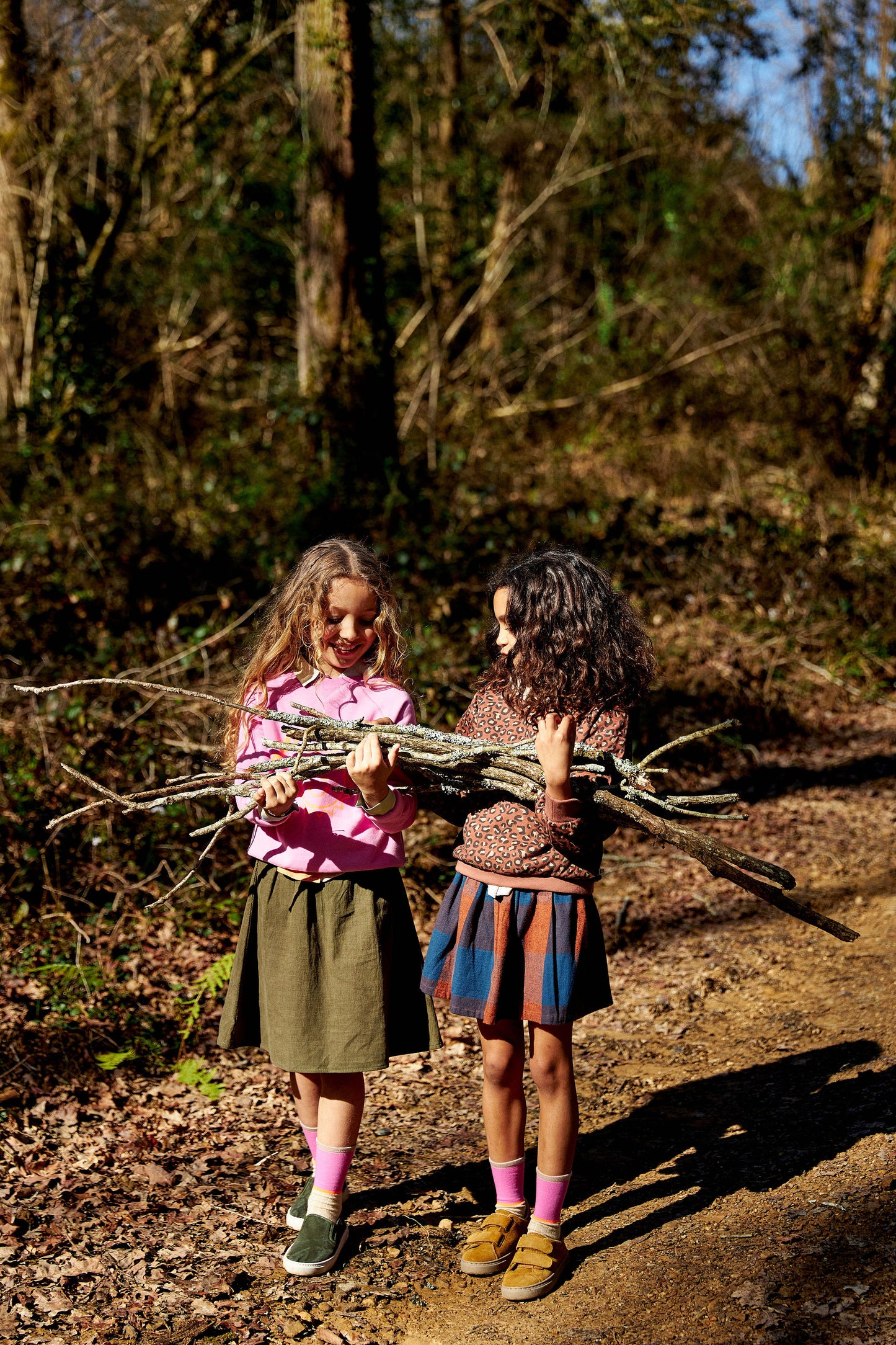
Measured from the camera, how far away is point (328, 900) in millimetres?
2898

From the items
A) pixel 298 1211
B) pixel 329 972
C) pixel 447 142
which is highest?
pixel 447 142

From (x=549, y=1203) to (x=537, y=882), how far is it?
2.69 feet

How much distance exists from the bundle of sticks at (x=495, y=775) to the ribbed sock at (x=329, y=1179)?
868 mm

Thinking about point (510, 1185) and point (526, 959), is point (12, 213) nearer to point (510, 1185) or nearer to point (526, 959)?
Answer: point (526, 959)

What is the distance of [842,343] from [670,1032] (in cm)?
828

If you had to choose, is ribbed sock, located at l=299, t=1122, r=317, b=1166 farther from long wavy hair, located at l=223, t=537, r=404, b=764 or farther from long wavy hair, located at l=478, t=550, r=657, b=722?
long wavy hair, located at l=478, t=550, r=657, b=722

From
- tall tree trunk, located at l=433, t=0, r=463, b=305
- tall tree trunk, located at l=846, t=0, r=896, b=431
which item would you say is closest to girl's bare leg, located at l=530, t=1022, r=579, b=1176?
tall tree trunk, located at l=846, t=0, r=896, b=431

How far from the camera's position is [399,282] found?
10750 mm

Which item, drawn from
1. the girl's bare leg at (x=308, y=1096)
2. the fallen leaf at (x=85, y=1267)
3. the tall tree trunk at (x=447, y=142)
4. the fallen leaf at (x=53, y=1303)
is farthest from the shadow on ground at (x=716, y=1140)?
the tall tree trunk at (x=447, y=142)

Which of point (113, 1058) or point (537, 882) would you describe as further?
point (113, 1058)

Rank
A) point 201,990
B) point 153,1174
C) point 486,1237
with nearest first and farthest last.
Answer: point 486,1237 < point 153,1174 < point 201,990

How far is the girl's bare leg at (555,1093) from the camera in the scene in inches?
110

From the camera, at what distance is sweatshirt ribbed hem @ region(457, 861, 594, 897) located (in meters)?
2.76

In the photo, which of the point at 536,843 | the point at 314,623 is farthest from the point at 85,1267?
the point at 314,623
